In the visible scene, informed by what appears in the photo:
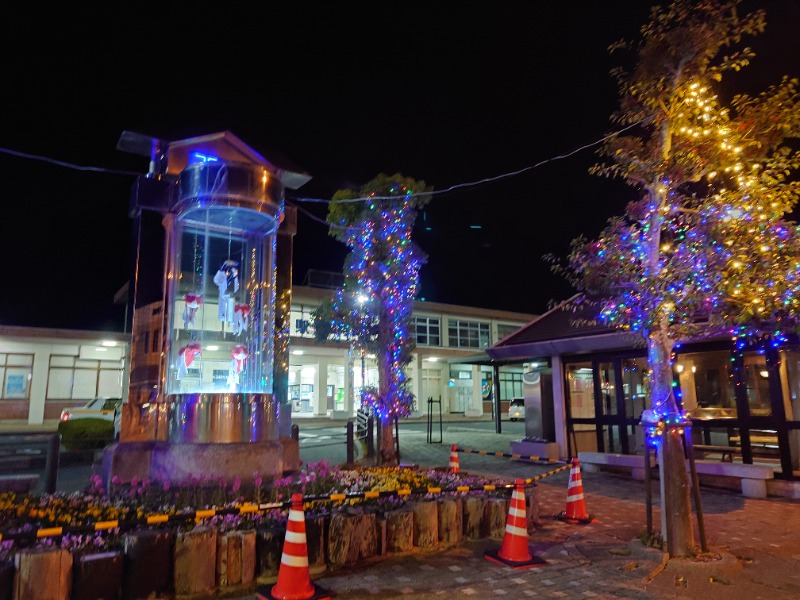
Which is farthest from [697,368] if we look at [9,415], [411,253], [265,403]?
[9,415]

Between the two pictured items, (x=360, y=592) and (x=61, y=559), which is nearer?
(x=61, y=559)

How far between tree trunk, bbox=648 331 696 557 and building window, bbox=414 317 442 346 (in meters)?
30.5

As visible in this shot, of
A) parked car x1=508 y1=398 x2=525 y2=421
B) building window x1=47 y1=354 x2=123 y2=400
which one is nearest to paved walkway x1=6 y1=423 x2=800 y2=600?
parked car x1=508 y1=398 x2=525 y2=421

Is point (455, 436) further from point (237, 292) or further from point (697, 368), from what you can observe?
point (237, 292)

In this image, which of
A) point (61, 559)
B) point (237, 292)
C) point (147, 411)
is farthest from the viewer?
point (237, 292)

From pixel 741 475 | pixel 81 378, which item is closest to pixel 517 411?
pixel 81 378

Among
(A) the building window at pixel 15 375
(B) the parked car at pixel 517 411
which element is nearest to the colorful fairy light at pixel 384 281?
(A) the building window at pixel 15 375

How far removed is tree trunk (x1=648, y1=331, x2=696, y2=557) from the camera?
6199 millimetres

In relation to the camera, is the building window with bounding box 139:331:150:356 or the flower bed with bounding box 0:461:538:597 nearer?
the flower bed with bounding box 0:461:538:597

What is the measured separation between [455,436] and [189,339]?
1505 cm

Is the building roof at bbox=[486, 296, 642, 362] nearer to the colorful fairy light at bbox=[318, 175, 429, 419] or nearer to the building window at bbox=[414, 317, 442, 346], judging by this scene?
the colorful fairy light at bbox=[318, 175, 429, 419]

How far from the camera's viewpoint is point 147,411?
812 cm

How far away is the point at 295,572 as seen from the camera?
16.5ft

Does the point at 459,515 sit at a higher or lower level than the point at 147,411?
lower
